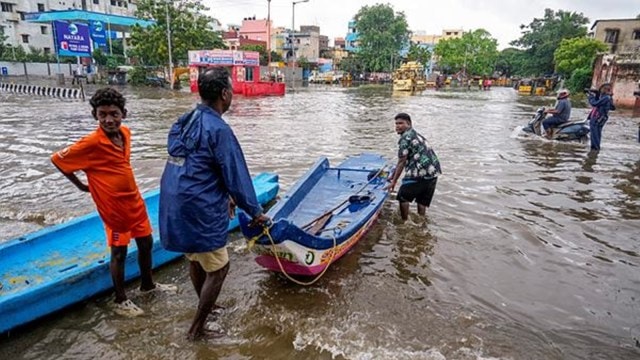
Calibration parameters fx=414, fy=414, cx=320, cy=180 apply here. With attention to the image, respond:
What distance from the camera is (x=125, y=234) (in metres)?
3.47

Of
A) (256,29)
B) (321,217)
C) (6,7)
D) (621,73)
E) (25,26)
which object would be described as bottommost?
(321,217)

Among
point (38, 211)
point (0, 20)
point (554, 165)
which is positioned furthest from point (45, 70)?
point (554, 165)

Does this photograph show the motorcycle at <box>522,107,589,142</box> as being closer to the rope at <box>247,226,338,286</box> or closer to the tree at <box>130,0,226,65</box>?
the rope at <box>247,226,338,286</box>

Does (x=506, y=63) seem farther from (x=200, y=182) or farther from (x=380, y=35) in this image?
(x=200, y=182)

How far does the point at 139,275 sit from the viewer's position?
4.25 metres

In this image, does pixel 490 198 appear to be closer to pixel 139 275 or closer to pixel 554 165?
pixel 554 165

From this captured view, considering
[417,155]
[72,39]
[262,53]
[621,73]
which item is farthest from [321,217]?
[262,53]

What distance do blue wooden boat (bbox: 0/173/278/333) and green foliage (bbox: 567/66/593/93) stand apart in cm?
3938

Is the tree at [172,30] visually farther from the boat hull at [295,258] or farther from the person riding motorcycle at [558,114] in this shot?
the boat hull at [295,258]

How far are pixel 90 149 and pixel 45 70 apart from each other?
52678 mm

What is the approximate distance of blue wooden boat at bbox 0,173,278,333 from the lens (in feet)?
10.8

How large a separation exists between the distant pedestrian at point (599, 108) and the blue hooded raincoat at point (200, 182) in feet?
39.0

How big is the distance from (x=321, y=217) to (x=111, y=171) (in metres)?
2.47

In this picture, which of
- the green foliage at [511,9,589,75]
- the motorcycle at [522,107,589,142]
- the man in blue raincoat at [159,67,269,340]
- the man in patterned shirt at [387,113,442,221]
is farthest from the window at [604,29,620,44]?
the man in blue raincoat at [159,67,269,340]
